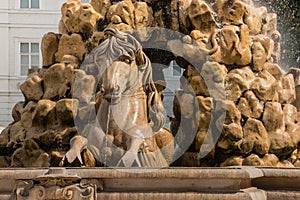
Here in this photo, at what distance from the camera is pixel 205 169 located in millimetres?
6711

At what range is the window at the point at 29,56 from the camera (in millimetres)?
32125

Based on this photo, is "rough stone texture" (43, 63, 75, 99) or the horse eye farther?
"rough stone texture" (43, 63, 75, 99)

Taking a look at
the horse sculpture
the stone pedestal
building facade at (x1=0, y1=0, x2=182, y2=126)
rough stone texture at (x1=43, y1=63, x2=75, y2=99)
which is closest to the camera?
the stone pedestal

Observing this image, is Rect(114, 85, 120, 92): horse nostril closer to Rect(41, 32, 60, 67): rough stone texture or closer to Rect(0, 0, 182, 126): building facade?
Rect(41, 32, 60, 67): rough stone texture

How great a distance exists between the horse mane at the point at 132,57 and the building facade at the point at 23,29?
75.4 ft

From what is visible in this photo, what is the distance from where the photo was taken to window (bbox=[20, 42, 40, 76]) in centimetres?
3212

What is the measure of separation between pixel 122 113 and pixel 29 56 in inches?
936

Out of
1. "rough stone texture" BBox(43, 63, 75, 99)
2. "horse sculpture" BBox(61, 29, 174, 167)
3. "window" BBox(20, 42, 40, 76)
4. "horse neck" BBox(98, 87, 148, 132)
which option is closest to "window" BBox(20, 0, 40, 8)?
"window" BBox(20, 42, 40, 76)

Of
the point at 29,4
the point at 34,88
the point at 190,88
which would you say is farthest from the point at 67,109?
the point at 29,4

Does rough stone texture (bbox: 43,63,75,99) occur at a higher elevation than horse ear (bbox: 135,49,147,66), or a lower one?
lower

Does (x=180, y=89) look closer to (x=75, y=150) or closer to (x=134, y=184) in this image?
(x=75, y=150)

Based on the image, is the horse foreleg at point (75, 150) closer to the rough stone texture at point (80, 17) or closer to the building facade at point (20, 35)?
the rough stone texture at point (80, 17)

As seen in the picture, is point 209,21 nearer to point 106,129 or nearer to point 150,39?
point 150,39

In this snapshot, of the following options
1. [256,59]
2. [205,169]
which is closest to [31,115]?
[256,59]
